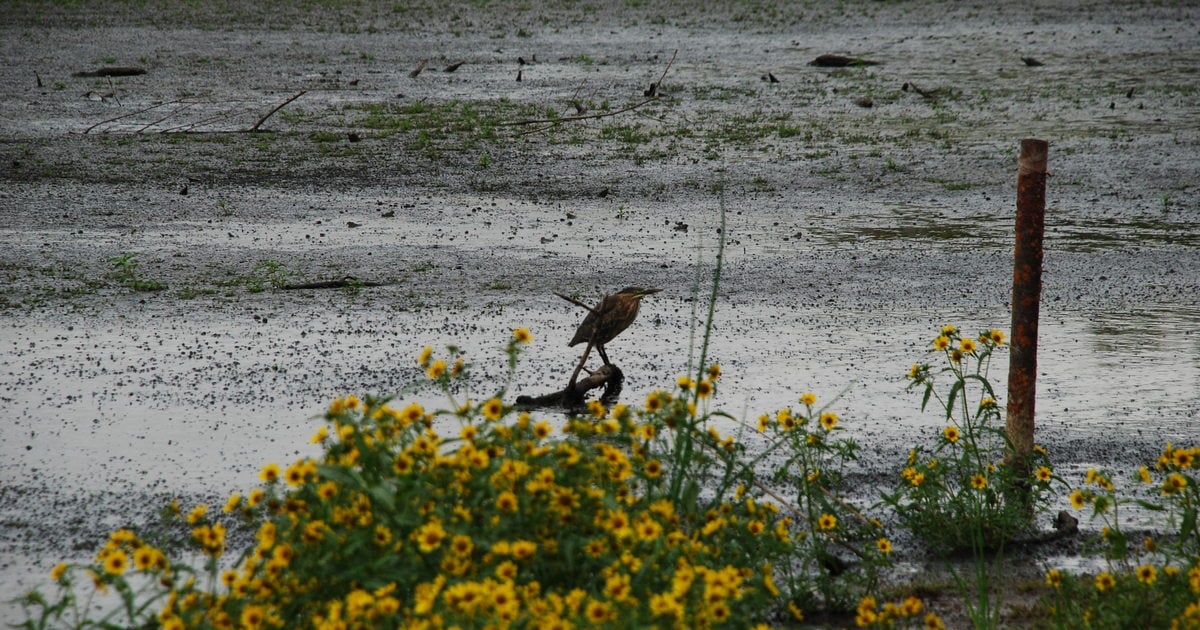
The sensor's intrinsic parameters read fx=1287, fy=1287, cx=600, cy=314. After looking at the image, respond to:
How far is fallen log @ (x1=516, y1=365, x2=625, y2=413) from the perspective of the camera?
18.3 feet

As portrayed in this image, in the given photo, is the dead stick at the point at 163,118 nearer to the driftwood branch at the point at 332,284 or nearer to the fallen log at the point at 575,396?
the driftwood branch at the point at 332,284

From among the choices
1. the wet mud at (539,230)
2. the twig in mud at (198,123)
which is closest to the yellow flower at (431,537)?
the wet mud at (539,230)

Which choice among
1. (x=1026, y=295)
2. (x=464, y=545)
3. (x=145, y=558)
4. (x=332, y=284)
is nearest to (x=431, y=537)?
(x=464, y=545)

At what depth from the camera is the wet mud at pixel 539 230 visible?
562cm

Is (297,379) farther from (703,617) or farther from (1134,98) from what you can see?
(1134,98)

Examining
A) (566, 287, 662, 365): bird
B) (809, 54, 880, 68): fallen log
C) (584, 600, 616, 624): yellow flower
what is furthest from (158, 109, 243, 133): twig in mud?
(584, 600, 616, 624): yellow flower

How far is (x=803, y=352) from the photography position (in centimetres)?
645

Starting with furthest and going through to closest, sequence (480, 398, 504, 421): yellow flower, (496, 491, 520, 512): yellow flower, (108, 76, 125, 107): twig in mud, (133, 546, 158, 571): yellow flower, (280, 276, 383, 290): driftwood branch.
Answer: (108, 76, 125, 107): twig in mud, (280, 276, 383, 290): driftwood branch, (480, 398, 504, 421): yellow flower, (496, 491, 520, 512): yellow flower, (133, 546, 158, 571): yellow flower

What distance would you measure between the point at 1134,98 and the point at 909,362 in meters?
9.35

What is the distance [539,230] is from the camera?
30.0ft

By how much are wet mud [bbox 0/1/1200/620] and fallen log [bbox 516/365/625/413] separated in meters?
0.24

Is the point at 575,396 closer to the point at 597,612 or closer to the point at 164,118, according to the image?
the point at 597,612

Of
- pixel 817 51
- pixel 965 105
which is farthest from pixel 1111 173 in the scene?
pixel 817 51

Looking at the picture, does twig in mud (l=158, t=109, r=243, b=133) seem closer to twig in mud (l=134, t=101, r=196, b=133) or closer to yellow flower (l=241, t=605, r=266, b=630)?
twig in mud (l=134, t=101, r=196, b=133)
